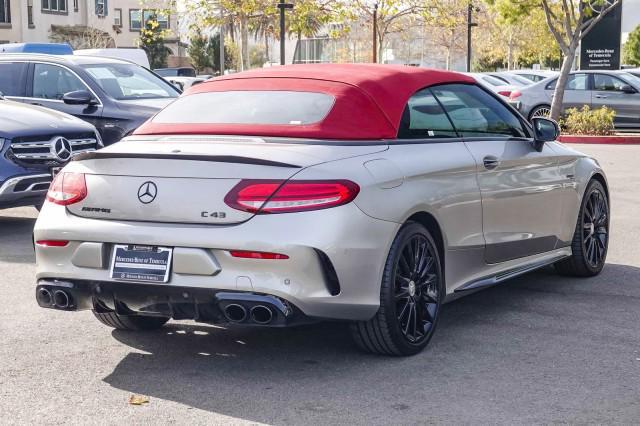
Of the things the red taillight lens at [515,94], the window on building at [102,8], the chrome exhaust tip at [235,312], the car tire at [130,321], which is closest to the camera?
the chrome exhaust tip at [235,312]

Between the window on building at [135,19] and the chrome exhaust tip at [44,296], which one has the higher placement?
the window on building at [135,19]

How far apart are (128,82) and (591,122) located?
13.3 meters

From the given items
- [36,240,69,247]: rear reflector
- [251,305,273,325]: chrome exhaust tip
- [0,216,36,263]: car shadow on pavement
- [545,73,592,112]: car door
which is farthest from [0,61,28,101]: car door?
[545,73,592,112]: car door

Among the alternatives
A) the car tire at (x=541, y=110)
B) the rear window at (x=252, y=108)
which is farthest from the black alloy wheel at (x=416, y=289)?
the car tire at (x=541, y=110)

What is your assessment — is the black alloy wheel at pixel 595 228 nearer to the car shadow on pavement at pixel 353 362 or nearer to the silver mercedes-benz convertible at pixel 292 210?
the car shadow on pavement at pixel 353 362

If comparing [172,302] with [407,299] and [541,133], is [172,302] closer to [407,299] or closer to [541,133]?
[407,299]

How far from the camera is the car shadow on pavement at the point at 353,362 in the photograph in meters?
5.27

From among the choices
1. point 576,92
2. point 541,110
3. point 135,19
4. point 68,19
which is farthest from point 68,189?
point 135,19

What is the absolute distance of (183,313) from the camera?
219 inches

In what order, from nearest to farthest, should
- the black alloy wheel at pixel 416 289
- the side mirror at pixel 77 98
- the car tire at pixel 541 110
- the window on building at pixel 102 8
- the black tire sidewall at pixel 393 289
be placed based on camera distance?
the black tire sidewall at pixel 393 289 → the black alloy wheel at pixel 416 289 → the side mirror at pixel 77 98 → the car tire at pixel 541 110 → the window on building at pixel 102 8

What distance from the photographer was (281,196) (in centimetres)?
539

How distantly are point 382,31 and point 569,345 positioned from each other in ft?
159

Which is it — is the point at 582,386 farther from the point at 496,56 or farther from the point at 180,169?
the point at 496,56

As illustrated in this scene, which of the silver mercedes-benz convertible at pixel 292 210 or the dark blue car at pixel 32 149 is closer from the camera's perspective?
the silver mercedes-benz convertible at pixel 292 210
